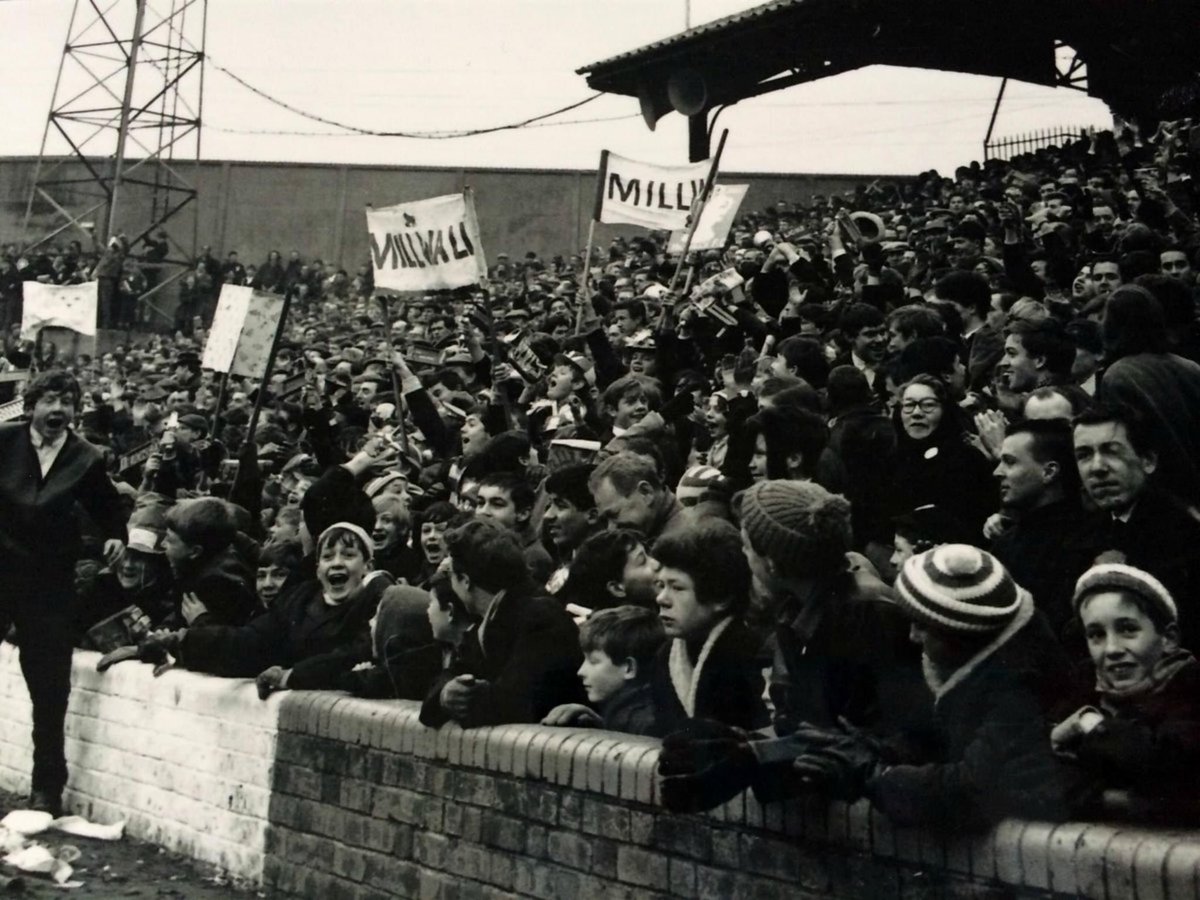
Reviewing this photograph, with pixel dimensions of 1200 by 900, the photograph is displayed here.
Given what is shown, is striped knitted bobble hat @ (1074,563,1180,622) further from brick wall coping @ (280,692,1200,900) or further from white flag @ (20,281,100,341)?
white flag @ (20,281,100,341)

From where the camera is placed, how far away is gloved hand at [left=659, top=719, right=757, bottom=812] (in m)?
3.80

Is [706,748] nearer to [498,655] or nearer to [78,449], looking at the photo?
[498,655]

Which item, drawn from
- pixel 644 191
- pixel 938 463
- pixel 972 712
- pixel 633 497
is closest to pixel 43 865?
pixel 633 497

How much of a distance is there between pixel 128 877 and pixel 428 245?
567cm

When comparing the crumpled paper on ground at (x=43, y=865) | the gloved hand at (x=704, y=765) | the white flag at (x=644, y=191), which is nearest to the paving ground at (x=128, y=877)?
the crumpled paper on ground at (x=43, y=865)

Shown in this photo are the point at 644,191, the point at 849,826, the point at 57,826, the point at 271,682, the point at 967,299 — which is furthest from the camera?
the point at 644,191

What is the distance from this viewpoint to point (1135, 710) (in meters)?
3.23

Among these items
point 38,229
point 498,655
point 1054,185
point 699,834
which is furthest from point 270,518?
point 38,229

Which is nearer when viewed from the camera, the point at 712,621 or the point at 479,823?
the point at 712,621

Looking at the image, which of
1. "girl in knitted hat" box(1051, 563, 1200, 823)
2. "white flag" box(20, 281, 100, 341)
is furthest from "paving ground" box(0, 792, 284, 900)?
"white flag" box(20, 281, 100, 341)

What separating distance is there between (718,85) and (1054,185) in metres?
8.93

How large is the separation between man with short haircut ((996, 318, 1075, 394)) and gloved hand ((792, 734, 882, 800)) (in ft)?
9.56

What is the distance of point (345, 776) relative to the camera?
19.3ft

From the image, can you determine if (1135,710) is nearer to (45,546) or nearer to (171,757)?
(171,757)
